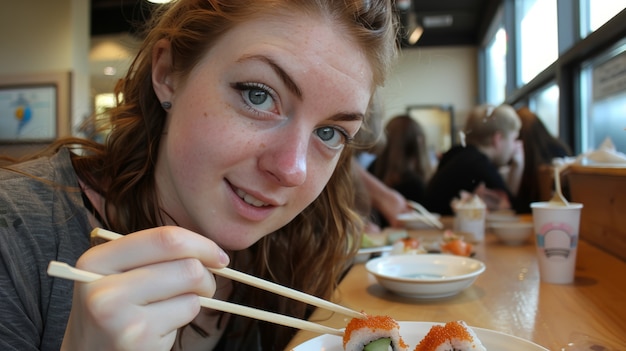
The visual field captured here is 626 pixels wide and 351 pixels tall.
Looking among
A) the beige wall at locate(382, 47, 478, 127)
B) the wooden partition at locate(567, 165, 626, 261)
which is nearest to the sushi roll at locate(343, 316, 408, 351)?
the wooden partition at locate(567, 165, 626, 261)

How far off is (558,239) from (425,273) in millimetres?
367

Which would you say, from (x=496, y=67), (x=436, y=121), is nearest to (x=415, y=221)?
(x=496, y=67)

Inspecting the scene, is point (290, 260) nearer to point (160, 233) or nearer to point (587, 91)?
point (160, 233)

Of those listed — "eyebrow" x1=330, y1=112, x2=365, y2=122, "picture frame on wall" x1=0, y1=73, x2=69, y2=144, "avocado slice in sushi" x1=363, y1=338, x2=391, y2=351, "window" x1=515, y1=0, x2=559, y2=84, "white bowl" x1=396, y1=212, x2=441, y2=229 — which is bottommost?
"avocado slice in sushi" x1=363, y1=338, x2=391, y2=351

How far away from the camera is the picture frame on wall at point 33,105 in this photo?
4.22 meters

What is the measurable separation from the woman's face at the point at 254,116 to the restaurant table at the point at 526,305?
0.28 m

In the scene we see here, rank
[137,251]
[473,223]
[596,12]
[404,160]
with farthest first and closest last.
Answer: [404,160]
[596,12]
[473,223]
[137,251]

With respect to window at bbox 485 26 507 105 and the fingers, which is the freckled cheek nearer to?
the fingers

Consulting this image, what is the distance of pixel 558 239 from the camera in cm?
122

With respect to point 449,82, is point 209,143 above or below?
below

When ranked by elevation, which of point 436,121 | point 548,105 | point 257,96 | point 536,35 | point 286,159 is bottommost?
point 286,159

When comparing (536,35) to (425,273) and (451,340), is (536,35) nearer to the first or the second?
(425,273)

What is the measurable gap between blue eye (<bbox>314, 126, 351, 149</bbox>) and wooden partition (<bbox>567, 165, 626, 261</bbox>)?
3.16 ft

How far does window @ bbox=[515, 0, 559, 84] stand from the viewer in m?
2.97
